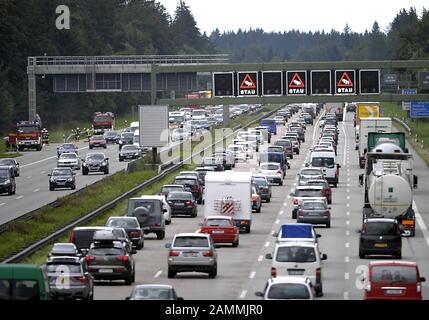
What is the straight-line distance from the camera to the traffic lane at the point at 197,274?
36906mm

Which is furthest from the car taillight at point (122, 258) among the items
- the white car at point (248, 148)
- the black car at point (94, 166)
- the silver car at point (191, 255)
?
the white car at point (248, 148)

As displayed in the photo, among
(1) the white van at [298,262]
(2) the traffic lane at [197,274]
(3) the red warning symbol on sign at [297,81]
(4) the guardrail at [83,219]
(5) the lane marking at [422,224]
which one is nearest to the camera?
(1) the white van at [298,262]

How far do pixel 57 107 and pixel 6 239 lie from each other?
110147 millimetres

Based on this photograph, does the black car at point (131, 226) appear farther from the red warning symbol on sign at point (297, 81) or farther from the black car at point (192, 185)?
the red warning symbol on sign at point (297, 81)

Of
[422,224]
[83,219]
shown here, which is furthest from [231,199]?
[422,224]

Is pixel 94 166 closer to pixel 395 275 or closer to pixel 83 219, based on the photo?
pixel 83 219

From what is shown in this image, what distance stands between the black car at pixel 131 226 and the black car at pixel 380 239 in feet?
25.1

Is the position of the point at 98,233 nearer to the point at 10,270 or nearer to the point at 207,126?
the point at 10,270

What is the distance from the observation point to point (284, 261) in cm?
3669

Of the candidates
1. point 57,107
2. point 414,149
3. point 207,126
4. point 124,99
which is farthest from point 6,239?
point 124,99

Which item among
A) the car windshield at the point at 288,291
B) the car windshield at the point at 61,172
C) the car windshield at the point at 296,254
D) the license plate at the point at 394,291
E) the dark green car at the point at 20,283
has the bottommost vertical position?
the car windshield at the point at 61,172

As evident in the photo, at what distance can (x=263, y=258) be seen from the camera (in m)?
46.8

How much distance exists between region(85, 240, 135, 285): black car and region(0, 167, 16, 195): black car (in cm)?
3653

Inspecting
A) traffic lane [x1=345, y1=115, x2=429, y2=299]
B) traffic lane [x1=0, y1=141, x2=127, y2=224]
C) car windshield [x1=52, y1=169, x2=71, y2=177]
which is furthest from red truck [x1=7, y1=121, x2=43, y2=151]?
traffic lane [x1=345, y1=115, x2=429, y2=299]
